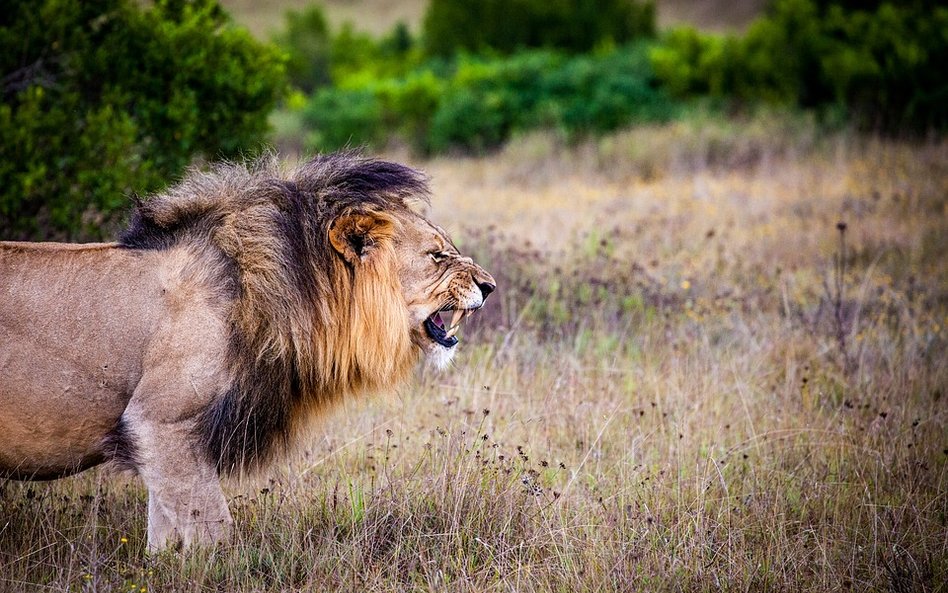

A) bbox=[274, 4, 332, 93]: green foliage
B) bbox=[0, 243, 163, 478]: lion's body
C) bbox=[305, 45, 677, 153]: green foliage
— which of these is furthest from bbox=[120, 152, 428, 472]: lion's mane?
bbox=[274, 4, 332, 93]: green foliage

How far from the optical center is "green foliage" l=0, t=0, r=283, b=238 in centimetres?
621

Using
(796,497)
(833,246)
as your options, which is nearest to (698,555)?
(796,497)

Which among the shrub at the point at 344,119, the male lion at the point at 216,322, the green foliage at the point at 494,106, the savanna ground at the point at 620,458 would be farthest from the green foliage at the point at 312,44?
the male lion at the point at 216,322

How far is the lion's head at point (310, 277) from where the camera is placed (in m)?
3.63

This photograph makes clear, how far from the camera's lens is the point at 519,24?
3472 centimetres

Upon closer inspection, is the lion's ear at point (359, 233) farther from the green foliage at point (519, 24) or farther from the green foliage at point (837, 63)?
the green foliage at point (519, 24)

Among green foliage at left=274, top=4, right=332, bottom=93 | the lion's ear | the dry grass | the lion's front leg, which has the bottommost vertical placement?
the dry grass

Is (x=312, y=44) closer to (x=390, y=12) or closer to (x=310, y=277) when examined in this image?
(x=390, y=12)

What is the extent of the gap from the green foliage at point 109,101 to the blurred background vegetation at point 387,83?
0.01 m

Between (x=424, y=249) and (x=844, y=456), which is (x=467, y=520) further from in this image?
(x=844, y=456)

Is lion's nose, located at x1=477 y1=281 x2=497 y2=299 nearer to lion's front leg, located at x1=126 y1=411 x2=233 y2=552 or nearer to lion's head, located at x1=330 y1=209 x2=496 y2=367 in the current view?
lion's head, located at x1=330 y1=209 x2=496 y2=367

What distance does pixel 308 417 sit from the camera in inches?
158

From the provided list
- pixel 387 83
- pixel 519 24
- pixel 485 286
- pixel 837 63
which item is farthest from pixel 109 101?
pixel 519 24

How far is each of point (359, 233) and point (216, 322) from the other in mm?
730
